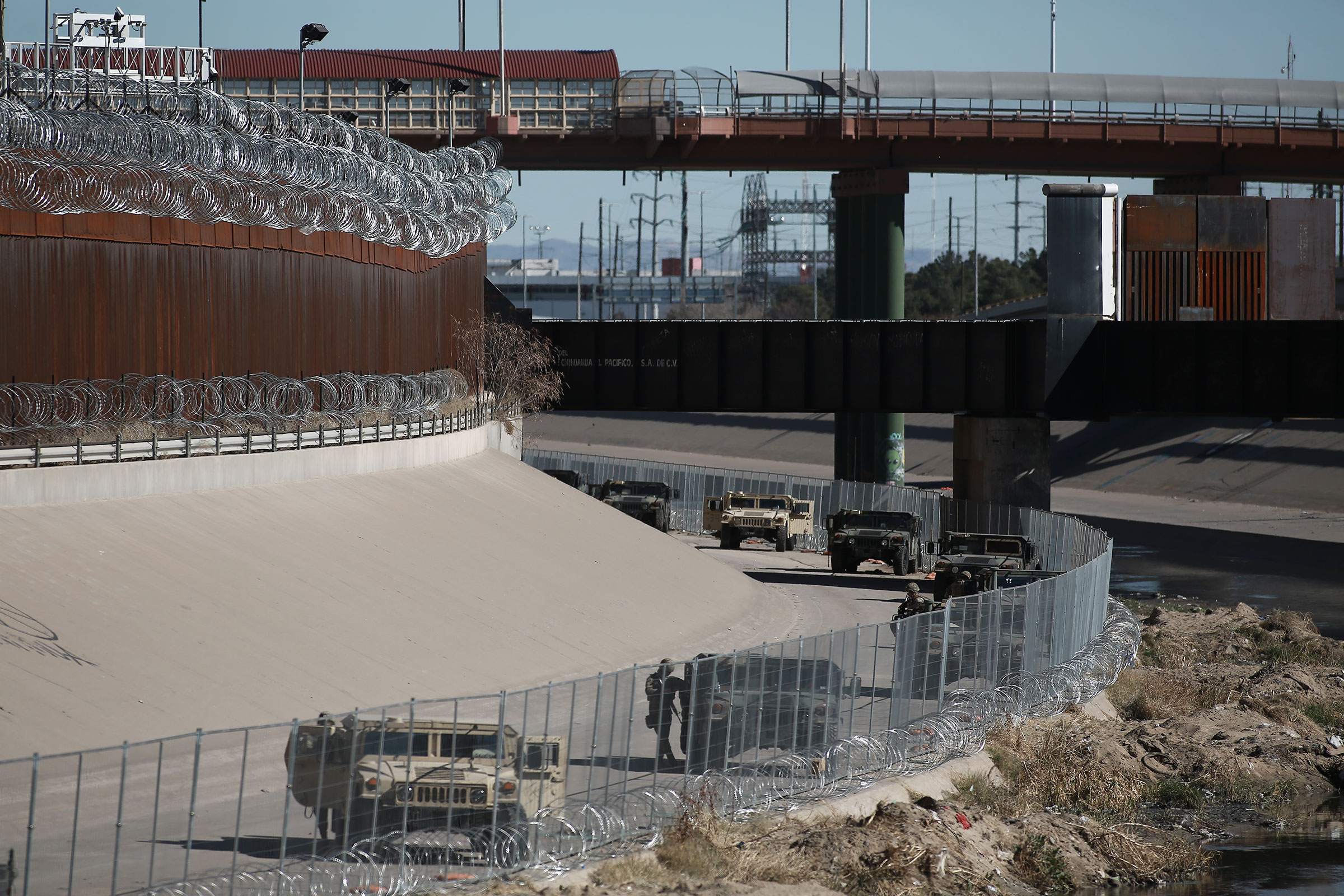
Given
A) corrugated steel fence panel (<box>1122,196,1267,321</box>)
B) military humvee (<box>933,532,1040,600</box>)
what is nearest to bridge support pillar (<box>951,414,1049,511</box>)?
corrugated steel fence panel (<box>1122,196,1267,321</box>)

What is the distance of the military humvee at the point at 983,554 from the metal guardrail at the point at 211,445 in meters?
12.3

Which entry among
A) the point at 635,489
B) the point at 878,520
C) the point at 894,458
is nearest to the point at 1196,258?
the point at 878,520

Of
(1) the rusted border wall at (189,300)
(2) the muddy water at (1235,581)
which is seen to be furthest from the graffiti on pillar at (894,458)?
(1) the rusted border wall at (189,300)

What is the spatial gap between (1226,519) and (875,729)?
44944 millimetres

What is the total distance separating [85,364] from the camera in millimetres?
26703

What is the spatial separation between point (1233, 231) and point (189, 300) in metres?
32.6

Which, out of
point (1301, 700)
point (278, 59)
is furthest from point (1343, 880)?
point (278, 59)

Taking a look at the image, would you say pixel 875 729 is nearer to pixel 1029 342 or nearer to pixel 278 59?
pixel 1029 342

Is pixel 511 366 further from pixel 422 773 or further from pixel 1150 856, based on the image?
pixel 422 773

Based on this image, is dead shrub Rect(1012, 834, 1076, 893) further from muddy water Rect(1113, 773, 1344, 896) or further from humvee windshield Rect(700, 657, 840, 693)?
humvee windshield Rect(700, 657, 840, 693)

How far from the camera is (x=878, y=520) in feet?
135

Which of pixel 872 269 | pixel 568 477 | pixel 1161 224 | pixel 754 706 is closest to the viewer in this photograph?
pixel 754 706

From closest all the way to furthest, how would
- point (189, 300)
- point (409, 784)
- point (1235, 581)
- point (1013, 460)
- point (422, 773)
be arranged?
point (409, 784)
point (422, 773)
point (189, 300)
point (1235, 581)
point (1013, 460)

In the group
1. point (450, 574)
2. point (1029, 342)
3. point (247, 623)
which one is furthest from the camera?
point (1029, 342)
